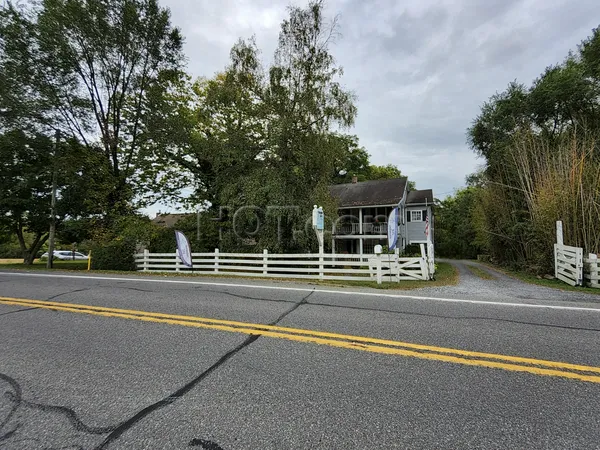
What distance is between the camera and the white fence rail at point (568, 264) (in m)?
7.88

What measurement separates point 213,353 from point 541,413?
2818 mm

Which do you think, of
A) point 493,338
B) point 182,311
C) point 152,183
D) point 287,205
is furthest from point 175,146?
point 493,338

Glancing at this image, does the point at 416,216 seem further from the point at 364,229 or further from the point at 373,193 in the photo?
the point at 364,229

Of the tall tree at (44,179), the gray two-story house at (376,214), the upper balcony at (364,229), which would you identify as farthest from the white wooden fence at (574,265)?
the tall tree at (44,179)

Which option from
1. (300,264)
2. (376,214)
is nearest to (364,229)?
(376,214)

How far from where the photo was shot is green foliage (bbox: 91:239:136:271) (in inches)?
534

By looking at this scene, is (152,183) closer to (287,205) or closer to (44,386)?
(287,205)

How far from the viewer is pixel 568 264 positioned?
8664 mm

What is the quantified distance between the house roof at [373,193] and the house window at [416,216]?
9.03 feet

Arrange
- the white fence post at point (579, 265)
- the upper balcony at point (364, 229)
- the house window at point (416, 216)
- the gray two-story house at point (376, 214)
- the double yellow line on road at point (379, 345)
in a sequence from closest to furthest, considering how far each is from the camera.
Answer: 1. the double yellow line on road at point (379, 345)
2. the white fence post at point (579, 265)
3. the upper balcony at point (364, 229)
4. the gray two-story house at point (376, 214)
5. the house window at point (416, 216)

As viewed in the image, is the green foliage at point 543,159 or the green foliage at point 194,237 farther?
the green foliage at point 194,237

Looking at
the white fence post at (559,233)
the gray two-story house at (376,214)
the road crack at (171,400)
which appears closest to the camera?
the road crack at (171,400)

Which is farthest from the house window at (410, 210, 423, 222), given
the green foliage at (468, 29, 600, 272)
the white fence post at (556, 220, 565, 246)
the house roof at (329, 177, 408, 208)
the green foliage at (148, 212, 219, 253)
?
the green foliage at (148, 212, 219, 253)

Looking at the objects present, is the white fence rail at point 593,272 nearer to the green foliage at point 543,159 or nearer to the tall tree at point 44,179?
Result: the green foliage at point 543,159
